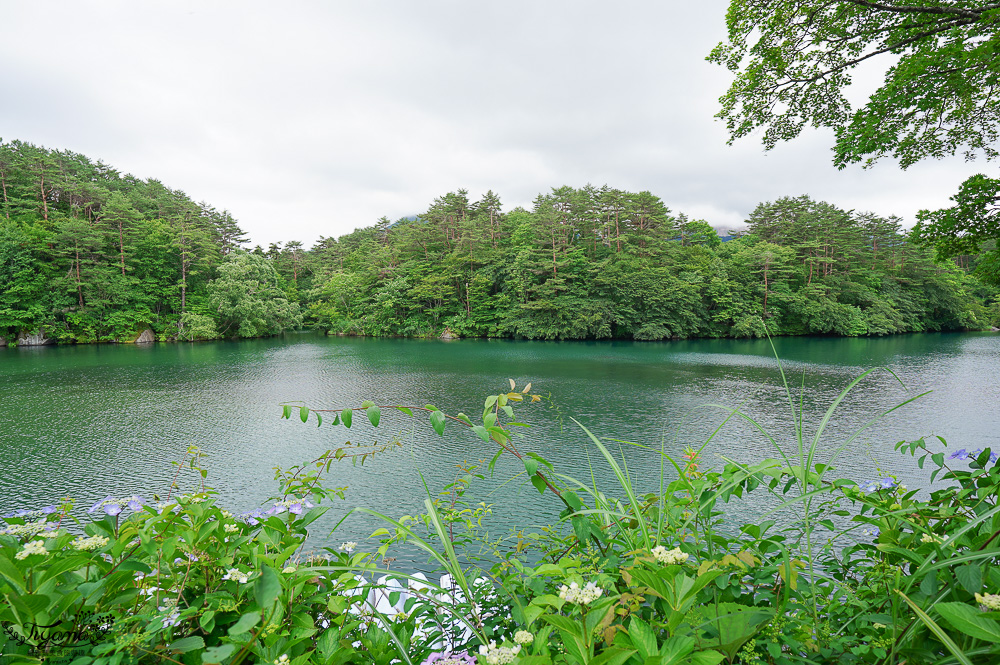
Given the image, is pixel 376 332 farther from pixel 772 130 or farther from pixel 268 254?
pixel 772 130

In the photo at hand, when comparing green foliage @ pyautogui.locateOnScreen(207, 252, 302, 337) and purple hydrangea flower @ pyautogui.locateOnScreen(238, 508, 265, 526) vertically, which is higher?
green foliage @ pyautogui.locateOnScreen(207, 252, 302, 337)

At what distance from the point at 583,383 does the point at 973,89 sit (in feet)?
28.7

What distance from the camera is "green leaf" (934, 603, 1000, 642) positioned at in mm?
490

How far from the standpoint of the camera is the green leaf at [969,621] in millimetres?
490

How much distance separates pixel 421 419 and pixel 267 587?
7223 mm

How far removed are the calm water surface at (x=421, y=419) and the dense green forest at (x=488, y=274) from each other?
292 inches

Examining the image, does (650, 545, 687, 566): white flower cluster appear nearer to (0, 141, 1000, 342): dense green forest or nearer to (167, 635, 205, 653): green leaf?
(167, 635, 205, 653): green leaf

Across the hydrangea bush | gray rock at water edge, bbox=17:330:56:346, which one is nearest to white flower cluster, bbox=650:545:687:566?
the hydrangea bush

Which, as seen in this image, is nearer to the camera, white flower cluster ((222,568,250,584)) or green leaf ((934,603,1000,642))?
green leaf ((934,603,1000,642))

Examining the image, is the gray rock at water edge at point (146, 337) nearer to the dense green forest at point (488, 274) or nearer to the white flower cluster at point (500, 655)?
the dense green forest at point (488, 274)

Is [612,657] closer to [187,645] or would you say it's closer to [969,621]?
[969,621]

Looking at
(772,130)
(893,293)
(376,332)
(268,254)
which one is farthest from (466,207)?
(893,293)

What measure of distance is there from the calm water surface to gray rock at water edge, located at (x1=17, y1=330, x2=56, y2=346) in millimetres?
6587

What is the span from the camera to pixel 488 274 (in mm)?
27250
